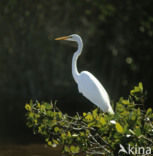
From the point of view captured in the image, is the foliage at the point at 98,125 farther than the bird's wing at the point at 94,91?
No

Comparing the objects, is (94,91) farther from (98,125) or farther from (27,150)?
(98,125)

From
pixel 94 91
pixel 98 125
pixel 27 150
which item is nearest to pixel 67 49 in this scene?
pixel 27 150

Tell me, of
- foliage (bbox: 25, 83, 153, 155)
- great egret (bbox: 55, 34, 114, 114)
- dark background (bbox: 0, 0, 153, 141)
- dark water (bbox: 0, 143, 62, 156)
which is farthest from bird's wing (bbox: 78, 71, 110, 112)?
dark background (bbox: 0, 0, 153, 141)

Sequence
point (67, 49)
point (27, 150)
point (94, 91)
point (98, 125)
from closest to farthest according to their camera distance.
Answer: point (98, 125) → point (94, 91) → point (27, 150) → point (67, 49)

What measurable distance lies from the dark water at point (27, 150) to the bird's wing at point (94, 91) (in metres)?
1.28

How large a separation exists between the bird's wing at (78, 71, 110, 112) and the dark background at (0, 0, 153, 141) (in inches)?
166

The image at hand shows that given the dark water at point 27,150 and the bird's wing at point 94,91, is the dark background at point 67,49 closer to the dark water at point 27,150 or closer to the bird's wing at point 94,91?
the dark water at point 27,150

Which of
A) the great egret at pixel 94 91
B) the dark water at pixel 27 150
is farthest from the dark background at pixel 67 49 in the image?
the great egret at pixel 94 91

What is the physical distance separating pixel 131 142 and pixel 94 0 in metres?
8.37

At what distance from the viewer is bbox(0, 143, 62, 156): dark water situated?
18.8 feet

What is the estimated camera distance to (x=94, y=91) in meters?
4.84

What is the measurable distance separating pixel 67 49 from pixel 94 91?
30.9ft

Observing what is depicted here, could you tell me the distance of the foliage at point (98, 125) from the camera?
2580 millimetres

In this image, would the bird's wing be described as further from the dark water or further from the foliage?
the foliage
